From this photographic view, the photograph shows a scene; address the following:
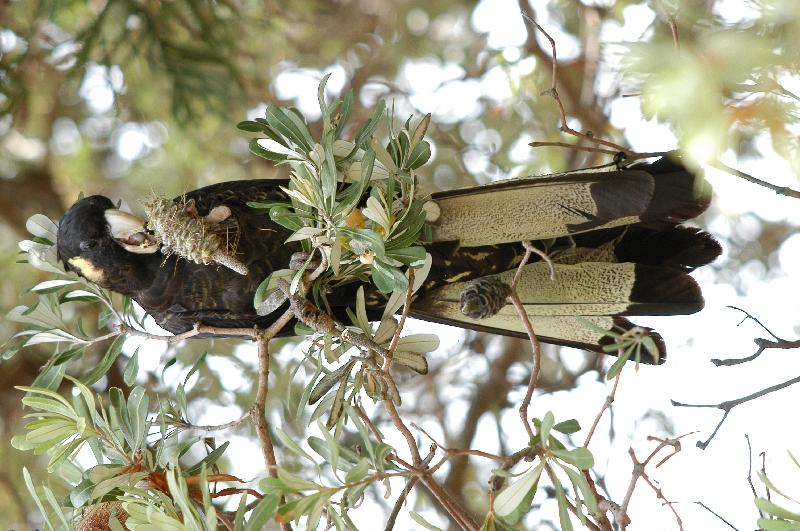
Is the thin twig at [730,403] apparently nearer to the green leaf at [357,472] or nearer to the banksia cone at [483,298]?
the banksia cone at [483,298]

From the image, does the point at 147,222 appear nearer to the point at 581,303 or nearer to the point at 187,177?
the point at 581,303

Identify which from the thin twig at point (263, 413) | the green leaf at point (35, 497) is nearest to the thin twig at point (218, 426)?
the thin twig at point (263, 413)

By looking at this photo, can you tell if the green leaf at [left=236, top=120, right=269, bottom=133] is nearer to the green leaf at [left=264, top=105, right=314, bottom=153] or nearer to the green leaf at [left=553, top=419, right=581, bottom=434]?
the green leaf at [left=264, top=105, right=314, bottom=153]

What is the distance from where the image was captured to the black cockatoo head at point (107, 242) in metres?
1.56

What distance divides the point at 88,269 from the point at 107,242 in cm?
7

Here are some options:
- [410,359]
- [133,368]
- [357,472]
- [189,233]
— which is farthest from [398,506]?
[133,368]

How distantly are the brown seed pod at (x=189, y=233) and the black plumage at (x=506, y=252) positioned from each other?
0.04 m

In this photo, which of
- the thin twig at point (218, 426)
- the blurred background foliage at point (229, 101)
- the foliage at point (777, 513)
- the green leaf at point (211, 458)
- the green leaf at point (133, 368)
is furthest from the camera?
the blurred background foliage at point (229, 101)

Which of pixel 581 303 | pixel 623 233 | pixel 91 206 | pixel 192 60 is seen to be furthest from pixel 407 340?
pixel 192 60

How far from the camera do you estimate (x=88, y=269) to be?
62.3 inches

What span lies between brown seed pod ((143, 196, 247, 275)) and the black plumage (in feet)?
0.14

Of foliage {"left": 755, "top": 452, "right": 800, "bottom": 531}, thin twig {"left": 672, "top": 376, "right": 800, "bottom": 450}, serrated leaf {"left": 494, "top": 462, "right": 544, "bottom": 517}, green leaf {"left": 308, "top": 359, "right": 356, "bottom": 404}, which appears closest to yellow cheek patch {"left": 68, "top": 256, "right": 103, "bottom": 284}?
green leaf {"left": 308, "top": 359, "right": 356, "bottom": 404}

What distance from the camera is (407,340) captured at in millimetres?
1549

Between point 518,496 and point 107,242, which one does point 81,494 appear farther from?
point 518,496
